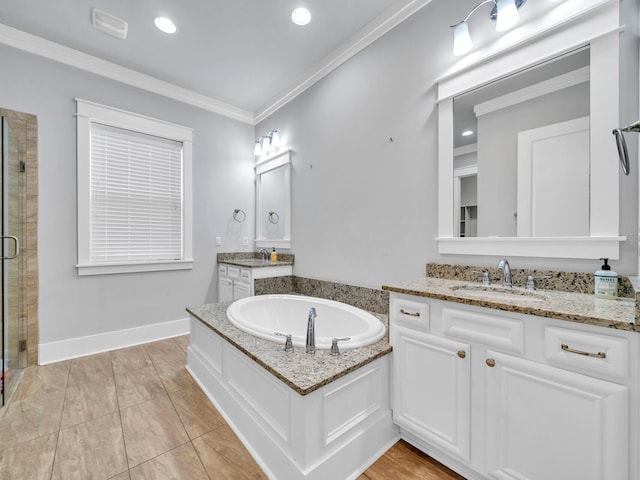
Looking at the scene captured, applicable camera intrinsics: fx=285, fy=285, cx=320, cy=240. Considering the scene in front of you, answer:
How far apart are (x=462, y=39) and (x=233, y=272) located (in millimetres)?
2844

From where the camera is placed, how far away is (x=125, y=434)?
162 centimetres

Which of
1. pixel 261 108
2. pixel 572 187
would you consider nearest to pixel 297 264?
pixel 261 108

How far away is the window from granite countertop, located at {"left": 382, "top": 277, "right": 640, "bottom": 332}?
270 cm

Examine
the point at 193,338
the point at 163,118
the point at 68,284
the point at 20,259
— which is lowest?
the point at 193,338

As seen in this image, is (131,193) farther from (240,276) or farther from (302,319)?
(302,319)

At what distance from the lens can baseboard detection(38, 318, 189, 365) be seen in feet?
8.34

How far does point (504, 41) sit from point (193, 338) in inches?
116

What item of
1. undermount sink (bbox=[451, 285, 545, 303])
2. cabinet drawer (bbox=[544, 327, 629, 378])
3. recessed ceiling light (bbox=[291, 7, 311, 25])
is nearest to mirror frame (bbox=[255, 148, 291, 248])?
recessed ceiling light (bbox=[291, 7, 311, 25])

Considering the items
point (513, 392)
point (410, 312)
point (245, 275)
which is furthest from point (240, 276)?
point (513, 392)

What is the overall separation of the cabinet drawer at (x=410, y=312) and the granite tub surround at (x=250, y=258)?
5.68ft

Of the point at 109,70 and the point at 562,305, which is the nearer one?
the point at 562,305

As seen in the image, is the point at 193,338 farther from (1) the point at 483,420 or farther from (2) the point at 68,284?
(1) the point at 483,420

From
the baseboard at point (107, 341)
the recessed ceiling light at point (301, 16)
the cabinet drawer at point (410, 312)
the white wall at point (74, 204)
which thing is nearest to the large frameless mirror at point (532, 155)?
the cabinet drawer at point (410, 312)

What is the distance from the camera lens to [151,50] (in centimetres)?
261
